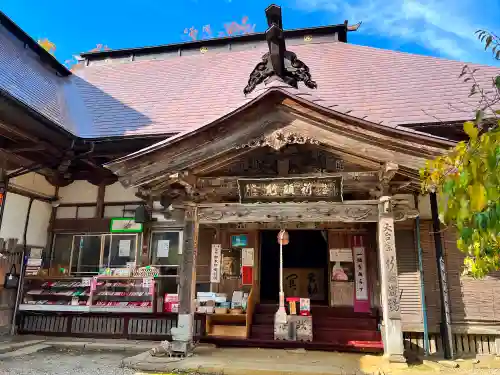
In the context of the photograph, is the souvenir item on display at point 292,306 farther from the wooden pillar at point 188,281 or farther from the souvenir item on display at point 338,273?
the wooden pillar at point 188,281

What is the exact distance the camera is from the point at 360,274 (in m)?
10.2

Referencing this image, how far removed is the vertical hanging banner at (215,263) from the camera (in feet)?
33.7

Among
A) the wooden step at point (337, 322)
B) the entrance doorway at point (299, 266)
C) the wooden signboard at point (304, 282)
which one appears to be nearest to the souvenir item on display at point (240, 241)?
the wooden step at point (337, 322)

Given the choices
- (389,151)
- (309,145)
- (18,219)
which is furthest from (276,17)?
(18,219)

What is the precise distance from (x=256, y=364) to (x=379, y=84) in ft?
29.1

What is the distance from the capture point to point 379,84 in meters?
11.6

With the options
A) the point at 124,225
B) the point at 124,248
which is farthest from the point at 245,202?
the point at 124,248

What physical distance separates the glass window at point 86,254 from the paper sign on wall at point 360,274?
737 centimetres

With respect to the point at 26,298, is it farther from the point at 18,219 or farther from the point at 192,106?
the point at 192,106

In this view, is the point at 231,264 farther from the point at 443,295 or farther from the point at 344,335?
the point at 443,295

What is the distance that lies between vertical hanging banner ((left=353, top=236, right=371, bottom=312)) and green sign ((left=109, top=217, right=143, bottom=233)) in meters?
6.23

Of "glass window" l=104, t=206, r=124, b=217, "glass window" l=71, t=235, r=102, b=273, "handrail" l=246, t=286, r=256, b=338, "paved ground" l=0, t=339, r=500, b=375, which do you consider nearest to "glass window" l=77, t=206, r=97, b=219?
"glass window" l=104, t=206, r=124, b=217

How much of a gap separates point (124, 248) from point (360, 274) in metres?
6.73

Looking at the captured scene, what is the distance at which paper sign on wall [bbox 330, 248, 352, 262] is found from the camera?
10.4m
